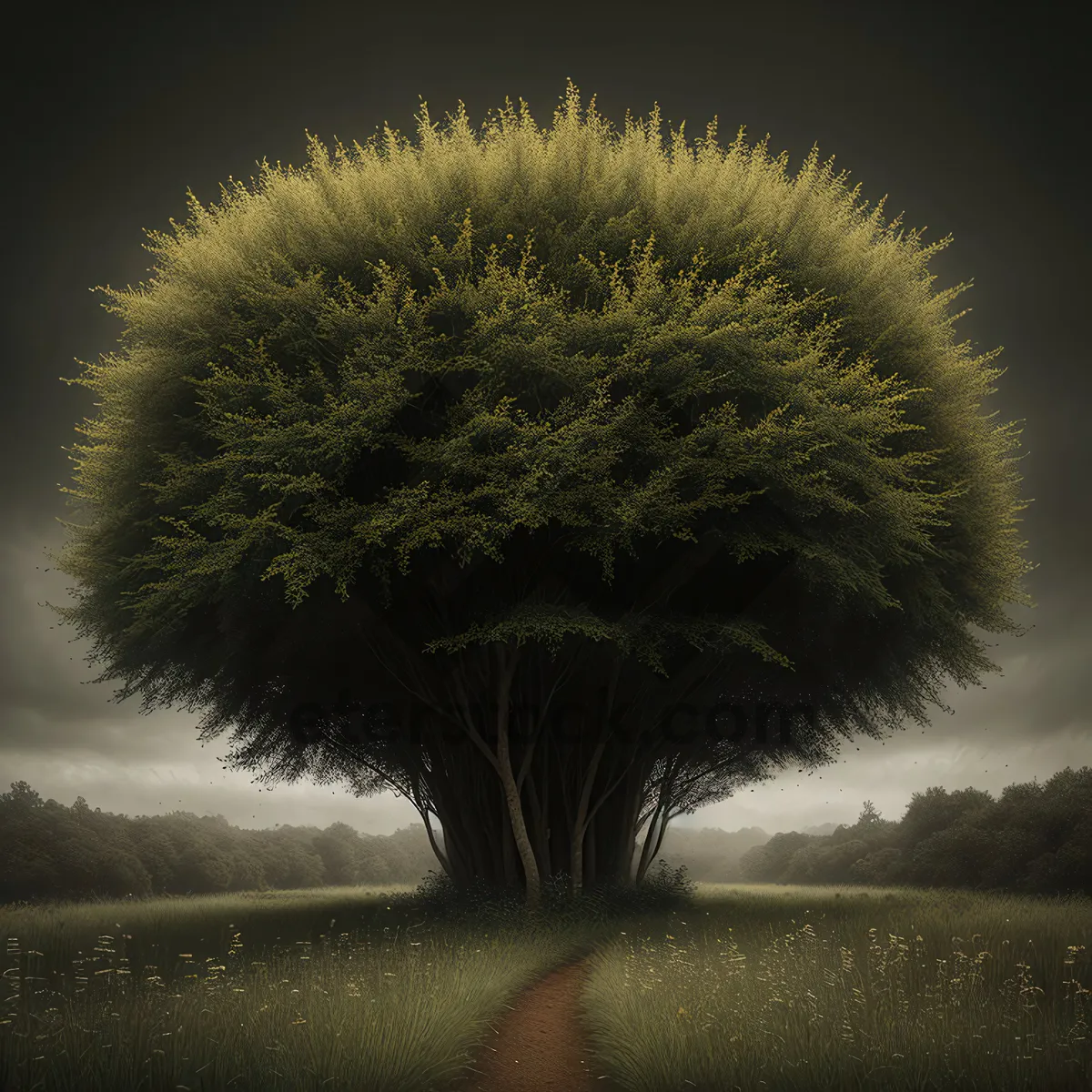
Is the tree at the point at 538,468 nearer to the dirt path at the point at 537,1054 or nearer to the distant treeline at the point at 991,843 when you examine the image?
the dirt path at the point at 537,1054

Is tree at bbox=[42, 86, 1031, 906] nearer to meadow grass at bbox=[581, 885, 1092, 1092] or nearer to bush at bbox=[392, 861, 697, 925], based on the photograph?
bush at bbox=[392, 861, 697, 925]

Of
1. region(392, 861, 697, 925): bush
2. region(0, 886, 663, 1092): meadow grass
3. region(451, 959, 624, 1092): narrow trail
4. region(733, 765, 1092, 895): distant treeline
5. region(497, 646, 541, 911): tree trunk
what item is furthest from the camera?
region(733, 765, 1092, 895): distant treeline

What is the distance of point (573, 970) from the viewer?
11422 millimetres

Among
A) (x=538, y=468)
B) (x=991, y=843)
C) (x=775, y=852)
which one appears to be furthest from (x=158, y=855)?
(x=775, y=852)

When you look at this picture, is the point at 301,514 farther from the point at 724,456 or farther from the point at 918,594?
the point at 918,594

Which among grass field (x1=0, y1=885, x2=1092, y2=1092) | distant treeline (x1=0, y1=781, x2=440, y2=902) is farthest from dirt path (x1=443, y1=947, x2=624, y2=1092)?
distant treeline (x1=0, y1=781, x2=440, y2=902)

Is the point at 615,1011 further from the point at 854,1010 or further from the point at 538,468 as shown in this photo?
the point at 538,468

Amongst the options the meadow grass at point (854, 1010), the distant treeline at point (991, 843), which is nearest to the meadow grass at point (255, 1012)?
the meadow grass at point (854, 1010)

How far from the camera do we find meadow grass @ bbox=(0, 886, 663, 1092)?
18.0 feet

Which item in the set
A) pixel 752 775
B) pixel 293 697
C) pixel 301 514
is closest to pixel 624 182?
pixel 301 514

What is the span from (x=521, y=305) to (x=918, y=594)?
30.4 ft

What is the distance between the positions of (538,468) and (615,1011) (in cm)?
651

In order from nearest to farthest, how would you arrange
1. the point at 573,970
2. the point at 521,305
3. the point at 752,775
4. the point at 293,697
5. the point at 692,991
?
the point at 692,991 → the point at 573,970 → the point at 521,305 → the point at 293,697 → the point at 752,775

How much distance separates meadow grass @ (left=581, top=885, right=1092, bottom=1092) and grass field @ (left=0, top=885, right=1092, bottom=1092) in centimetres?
2
